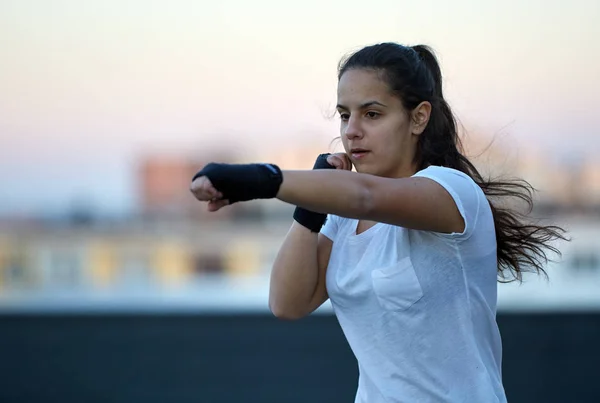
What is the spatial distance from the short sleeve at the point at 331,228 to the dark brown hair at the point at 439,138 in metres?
0.24

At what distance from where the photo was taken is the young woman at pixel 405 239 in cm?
162

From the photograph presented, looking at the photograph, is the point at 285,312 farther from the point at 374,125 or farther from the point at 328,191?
the point at 328,191

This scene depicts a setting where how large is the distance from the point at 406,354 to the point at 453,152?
47cm

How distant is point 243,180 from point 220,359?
11.8ft

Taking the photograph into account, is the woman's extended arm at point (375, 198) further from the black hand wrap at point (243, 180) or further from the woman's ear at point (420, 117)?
the woman's ear at point (420, 117)

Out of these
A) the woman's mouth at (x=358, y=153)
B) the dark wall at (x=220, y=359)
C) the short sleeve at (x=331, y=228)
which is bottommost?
the dark wall at (x=220, y=359)

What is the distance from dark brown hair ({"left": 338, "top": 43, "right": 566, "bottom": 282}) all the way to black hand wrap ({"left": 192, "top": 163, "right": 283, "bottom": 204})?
49cm

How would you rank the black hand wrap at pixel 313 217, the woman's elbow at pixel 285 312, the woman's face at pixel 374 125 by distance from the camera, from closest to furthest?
the woman's face at pixel 374 125 < the black hand wrap at pixel 313 217 < the woman's elbow at pixel 285 312

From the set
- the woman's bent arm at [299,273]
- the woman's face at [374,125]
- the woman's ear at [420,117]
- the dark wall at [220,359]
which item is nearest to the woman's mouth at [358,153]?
the woman's face at [374,125]

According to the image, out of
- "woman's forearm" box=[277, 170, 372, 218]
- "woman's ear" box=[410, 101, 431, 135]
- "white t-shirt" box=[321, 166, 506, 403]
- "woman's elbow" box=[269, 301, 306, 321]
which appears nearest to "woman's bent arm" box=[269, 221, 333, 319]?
"woman's elbow" box=[269, 301, 306, 321]

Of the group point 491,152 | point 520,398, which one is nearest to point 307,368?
point 520,398

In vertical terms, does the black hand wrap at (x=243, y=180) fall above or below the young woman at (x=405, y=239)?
above

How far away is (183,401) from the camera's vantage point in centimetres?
491

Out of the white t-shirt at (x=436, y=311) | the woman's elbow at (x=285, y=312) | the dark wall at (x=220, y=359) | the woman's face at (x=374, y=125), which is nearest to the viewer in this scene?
the white t-shirt at (x=436, y=311)
